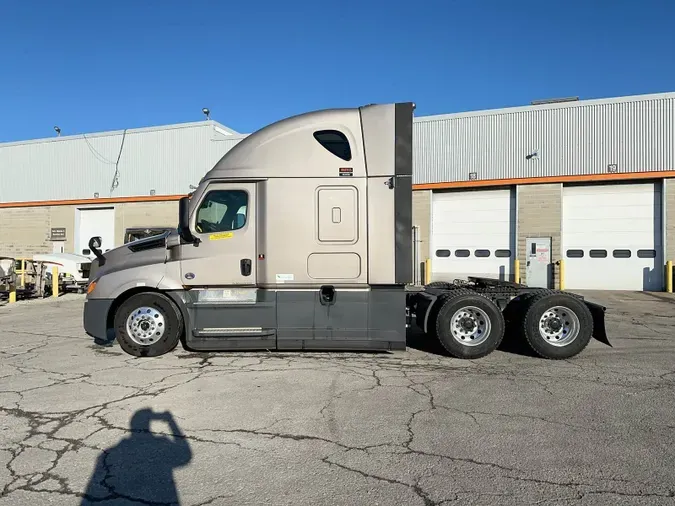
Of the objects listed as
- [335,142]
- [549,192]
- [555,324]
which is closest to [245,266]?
[335,142]

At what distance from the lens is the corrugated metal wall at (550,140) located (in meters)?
17.3

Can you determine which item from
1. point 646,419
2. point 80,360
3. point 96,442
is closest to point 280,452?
point 96,442

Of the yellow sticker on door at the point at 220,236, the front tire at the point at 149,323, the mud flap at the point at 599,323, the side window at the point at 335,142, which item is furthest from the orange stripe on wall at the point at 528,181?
the front tire at the point at 149,323

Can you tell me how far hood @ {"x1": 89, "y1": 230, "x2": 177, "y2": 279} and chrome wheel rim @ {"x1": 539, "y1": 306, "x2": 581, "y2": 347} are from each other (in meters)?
5.44

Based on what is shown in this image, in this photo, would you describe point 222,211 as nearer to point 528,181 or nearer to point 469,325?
point 469,325

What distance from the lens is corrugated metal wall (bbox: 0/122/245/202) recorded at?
23.3 metres

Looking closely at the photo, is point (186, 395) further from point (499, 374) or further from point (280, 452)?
point (499, 374)

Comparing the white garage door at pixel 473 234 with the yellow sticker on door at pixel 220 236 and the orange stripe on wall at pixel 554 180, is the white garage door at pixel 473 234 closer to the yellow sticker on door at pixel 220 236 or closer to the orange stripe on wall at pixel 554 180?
the orange stripe on wall at pixel 554 180

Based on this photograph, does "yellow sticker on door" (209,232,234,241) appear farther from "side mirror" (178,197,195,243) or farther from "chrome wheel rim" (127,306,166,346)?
"chrome wheel rim" (127,306,166,346)

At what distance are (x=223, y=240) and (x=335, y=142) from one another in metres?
2.07

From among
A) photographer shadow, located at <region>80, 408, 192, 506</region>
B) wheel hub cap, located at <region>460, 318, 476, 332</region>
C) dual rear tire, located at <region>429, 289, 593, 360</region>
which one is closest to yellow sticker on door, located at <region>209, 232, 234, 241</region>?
photographer shadow, located at <region>80, 408, 192, 506</region>

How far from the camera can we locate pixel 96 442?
3775 millimetres

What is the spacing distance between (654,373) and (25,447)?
22.3ft

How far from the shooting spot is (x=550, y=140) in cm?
1836
